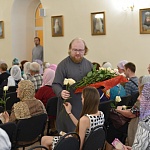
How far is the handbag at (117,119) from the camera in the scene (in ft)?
13.3

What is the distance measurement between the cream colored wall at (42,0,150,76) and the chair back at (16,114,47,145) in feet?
15.2

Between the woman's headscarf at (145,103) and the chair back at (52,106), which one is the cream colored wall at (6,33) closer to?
the chair back at (52,106)

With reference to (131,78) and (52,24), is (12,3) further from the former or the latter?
(131,78)

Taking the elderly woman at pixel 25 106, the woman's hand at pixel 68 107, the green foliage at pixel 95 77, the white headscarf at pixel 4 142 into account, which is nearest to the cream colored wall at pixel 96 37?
the green foliage at pixel 95 77

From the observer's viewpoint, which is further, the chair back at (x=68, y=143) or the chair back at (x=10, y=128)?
the chair back at (x=10, y=128)

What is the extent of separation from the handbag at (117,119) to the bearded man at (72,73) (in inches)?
19.2

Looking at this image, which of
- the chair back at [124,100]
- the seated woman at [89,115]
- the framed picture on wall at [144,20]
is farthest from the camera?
the framed picture on wall at [144,20]

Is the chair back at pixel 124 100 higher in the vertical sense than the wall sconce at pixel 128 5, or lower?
lower

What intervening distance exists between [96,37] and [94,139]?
6.12 metres

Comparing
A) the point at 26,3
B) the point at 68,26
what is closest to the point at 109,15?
the point at 68,26

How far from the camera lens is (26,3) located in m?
11.6

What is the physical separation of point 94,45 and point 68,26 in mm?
1181

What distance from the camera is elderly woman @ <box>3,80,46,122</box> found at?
4.08 metres

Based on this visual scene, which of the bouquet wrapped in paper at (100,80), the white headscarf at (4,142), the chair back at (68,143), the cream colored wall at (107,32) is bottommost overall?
the chair back at (68,143)
